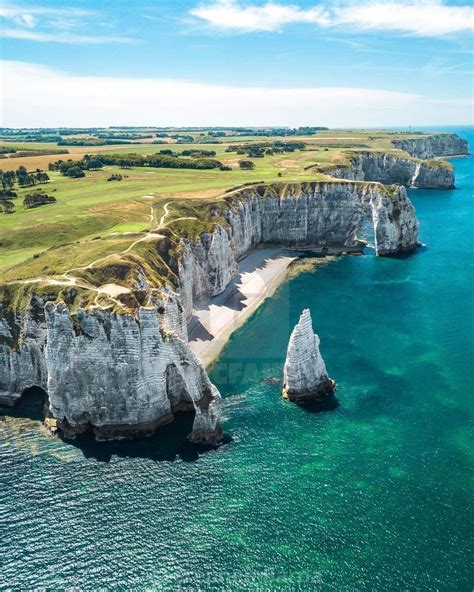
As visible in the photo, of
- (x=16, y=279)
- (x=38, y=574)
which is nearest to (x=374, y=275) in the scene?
(x=16, y=279)

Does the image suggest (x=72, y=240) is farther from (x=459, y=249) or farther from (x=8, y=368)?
(x=459, y=249)

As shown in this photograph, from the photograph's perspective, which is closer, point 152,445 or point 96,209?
point 152,445

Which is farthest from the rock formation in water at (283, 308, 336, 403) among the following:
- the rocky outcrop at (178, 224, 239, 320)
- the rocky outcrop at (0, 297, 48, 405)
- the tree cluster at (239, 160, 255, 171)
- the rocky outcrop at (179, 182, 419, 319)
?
the tree cluster at (239, 160, 255, 171)

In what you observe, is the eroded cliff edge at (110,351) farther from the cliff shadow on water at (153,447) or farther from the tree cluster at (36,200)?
the tree cluster at (36,200)

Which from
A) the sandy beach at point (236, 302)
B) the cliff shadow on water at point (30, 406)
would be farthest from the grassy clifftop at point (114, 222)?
the cliff shadow on water at point (30, 406)

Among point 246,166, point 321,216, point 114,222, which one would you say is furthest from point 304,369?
point 246,166

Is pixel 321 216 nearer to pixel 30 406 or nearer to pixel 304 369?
pixel 304 369
